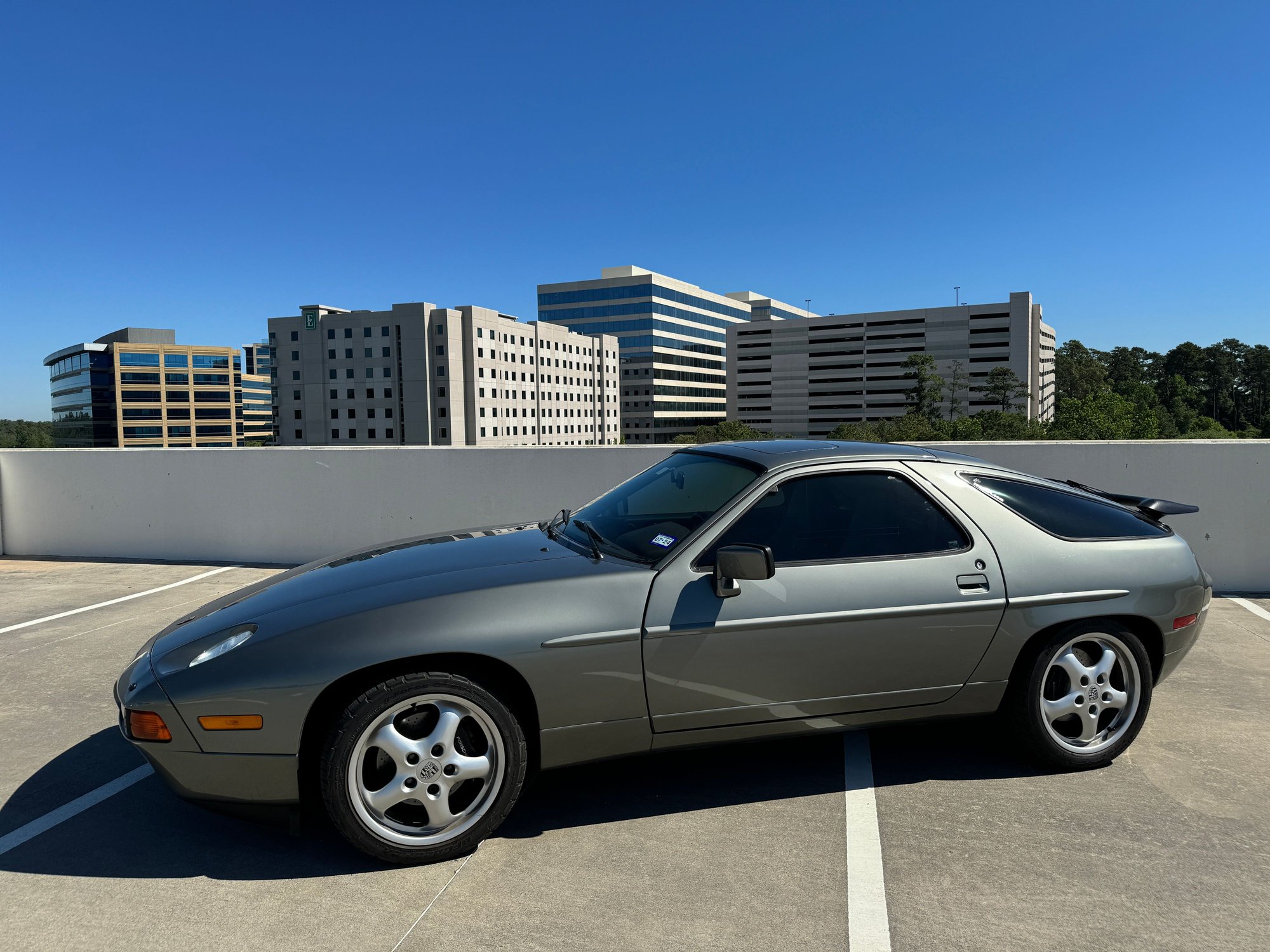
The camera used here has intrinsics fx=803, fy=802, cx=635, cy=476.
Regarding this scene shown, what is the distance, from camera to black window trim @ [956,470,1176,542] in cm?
354

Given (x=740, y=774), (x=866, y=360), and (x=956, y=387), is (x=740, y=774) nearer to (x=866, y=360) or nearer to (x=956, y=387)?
(x=956, y=387)

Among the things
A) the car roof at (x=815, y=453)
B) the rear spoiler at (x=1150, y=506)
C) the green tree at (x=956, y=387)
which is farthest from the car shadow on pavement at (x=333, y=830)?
the green tree at (x=956, y=387)

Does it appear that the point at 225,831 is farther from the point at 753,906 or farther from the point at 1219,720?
the point at 1219,720

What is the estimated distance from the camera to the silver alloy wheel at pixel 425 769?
108 inches

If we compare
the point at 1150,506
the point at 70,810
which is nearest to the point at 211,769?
the point at 70,810

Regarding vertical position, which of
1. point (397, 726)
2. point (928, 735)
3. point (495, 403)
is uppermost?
point (495, 403)

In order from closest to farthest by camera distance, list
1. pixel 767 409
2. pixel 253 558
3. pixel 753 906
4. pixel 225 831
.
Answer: pixel 753 906, pixel 225 831, pixel 253 558, pixel 767 409

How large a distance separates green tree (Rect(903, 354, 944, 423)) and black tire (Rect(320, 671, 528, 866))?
127729 millimetres

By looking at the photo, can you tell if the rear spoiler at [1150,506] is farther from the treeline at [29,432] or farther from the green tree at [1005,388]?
the treeline at [29,432]

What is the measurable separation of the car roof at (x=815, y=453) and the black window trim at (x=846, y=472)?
0.04 m

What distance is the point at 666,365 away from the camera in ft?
532

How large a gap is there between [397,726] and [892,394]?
149 metres

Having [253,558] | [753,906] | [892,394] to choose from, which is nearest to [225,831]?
[753,906]

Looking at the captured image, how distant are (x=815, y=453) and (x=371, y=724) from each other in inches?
83.8
